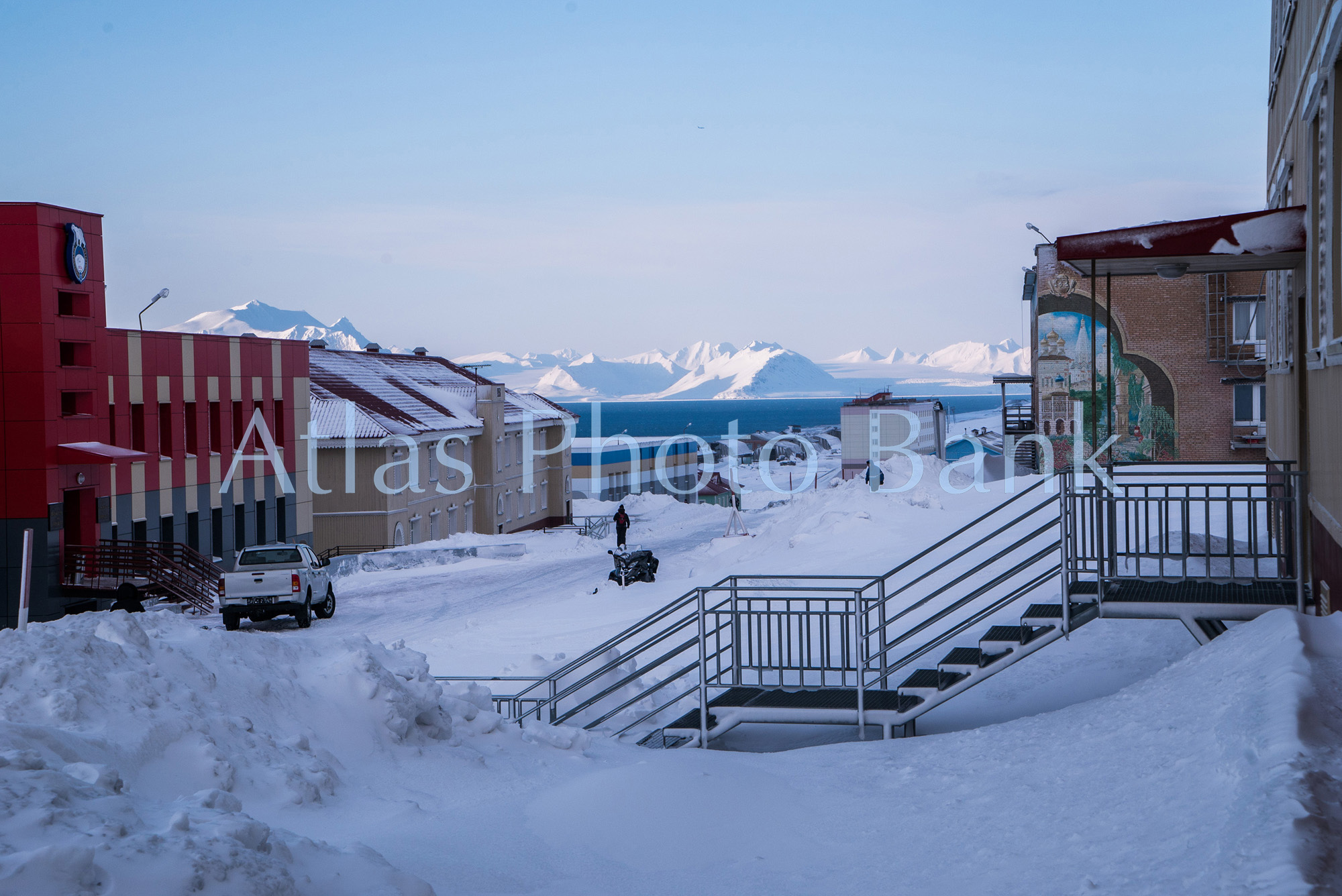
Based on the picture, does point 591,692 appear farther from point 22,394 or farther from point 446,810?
point 22,394

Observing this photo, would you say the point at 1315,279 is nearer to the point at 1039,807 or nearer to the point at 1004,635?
the point at 1004,635

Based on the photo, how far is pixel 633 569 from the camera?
25062 millimetres

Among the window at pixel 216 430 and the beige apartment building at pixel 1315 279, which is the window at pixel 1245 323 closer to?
the beige apartment building at pixel 1315 279

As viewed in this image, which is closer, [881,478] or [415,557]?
[415,557]

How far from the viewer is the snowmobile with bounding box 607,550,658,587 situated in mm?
25016

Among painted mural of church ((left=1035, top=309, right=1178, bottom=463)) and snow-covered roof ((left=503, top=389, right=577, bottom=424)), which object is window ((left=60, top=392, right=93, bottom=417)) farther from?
painted mural of church ((left=1035, top=309, right=1178, bottom=463))

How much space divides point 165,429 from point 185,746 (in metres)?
28.3

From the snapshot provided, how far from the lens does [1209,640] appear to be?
32.4 ft

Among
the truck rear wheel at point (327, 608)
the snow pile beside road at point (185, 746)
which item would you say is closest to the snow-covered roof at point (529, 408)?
the truck rear wheel at point (327, 608)

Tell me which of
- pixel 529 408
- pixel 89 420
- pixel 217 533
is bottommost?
pixel 217 533

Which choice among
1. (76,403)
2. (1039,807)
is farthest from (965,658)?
(76,403)

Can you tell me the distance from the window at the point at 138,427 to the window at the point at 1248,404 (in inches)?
1457

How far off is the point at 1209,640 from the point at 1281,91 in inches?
293

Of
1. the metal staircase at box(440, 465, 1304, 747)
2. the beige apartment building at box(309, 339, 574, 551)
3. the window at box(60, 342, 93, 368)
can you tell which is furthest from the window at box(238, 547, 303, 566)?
the beige apartment building at box(309, 339, 574, 551)
